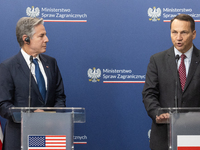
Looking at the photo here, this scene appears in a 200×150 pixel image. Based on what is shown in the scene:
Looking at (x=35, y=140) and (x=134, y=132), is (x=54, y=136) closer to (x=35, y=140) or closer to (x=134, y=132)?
(x=35, y=140)

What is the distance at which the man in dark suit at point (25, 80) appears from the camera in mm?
2777

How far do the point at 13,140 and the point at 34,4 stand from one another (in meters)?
1.91

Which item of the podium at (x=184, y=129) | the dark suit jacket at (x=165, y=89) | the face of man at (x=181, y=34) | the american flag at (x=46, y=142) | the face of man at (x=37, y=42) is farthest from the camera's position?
the face of man at (x=37, y=42)

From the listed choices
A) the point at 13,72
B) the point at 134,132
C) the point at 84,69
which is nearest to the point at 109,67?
the point at 84,69

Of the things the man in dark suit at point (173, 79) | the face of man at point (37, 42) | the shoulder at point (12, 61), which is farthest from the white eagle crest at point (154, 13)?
the shoulder at point (12, 61)

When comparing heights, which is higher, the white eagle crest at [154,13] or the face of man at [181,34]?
the white eagle crest at [154,13]

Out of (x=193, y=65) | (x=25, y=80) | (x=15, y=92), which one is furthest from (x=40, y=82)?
(x=193, y=65)

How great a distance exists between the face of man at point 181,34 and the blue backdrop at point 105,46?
1109mm

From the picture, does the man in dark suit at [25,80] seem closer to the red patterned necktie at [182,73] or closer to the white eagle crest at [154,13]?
the red patterned necktie at [182,73]

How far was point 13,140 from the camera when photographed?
278 centimetres

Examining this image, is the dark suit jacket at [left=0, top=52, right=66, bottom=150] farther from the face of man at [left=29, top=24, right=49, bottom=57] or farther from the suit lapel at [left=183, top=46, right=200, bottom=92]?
the suit lapel at [left=183, top=46, right=200, bottom=92]

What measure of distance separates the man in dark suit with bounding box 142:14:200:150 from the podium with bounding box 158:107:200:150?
19.6 inches

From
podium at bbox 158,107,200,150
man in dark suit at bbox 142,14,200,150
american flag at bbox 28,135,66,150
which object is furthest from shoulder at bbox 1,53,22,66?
podium at bbox 158,107,200,150

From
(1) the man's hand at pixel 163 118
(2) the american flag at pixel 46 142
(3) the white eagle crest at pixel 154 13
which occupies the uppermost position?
(3) the white eagle crest at pixel 154 13
